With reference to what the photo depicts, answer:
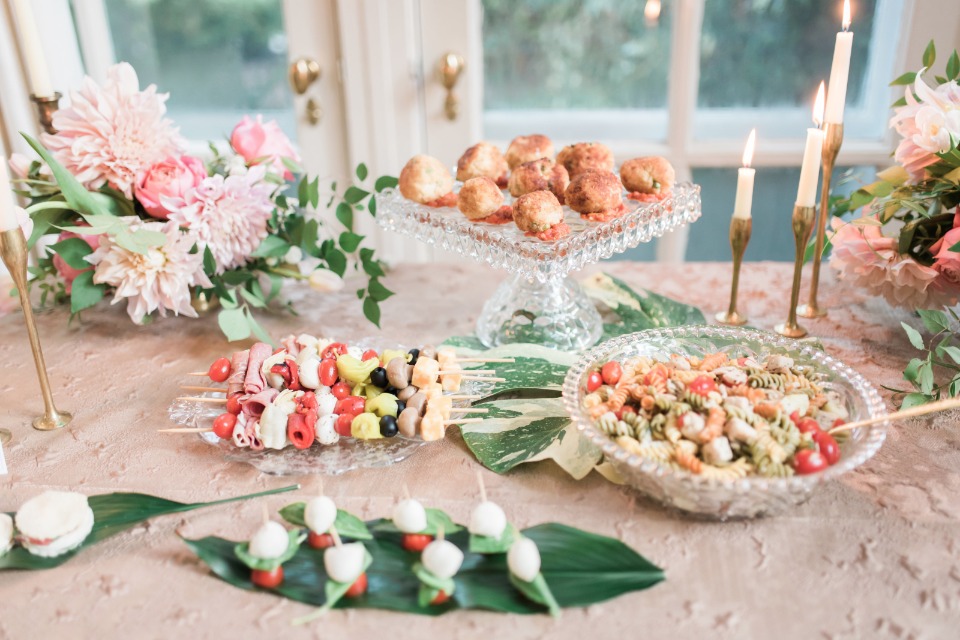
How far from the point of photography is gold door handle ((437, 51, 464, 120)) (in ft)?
5.69

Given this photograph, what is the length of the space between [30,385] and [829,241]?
1137mm

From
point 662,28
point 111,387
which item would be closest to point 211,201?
point 111,387

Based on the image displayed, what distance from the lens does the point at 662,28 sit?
167 centimetres

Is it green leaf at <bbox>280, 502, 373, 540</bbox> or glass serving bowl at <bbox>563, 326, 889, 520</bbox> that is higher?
glass serving bowl at <bbox>563, 326, 889, 520</bbox>

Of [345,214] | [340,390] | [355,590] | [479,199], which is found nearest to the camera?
[355,590]

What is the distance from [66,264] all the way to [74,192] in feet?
0.58

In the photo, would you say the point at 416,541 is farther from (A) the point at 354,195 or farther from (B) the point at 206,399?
(A) the point at 354,195

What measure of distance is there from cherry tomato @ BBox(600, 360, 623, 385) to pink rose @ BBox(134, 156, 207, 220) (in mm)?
630

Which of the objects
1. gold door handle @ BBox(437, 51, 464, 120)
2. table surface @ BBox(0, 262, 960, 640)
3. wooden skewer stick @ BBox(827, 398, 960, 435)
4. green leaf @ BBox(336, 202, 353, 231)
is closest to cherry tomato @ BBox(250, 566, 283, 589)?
table surface @ BBox(0, 262, 960, 640)

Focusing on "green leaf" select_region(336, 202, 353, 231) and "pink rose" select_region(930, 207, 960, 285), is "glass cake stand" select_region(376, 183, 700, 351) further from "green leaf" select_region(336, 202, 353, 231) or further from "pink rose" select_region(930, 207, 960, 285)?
"pink rose" select_region(930, 207, 960, 285)

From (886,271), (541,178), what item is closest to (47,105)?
(541,178)

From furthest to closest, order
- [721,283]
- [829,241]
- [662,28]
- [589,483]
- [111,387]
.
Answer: [662,28] < [721,283] < [829,241] < [111,387] < [589,483]

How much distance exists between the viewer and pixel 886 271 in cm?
106

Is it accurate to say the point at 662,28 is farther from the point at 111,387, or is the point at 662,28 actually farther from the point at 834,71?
the point at 111,387
